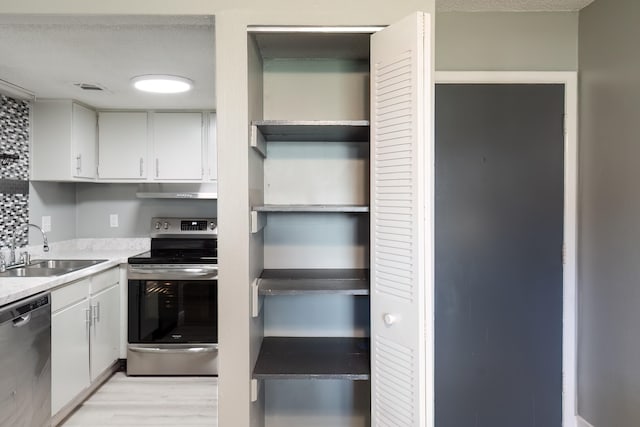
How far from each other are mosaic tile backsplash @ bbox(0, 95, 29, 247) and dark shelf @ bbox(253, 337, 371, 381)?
2272 mm

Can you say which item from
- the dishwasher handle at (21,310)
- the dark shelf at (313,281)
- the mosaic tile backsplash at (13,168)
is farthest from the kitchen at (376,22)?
the mosaic tile backsplash at (13,168)

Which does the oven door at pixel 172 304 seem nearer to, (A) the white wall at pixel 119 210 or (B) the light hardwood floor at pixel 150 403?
(B) the light hardwood floor at pixel 150 403

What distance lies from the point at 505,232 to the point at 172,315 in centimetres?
254

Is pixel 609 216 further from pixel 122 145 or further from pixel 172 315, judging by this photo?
pixel 122 145

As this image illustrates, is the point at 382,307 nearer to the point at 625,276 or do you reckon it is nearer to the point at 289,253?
the point at 289,253

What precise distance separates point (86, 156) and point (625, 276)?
382 cm

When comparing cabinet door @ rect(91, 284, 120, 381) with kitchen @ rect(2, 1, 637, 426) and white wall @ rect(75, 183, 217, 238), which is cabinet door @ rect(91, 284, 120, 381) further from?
kitchen @ rect(2, 1, 637, 426)

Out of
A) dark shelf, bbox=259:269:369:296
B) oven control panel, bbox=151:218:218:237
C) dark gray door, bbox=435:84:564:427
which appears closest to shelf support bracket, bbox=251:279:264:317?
dark shelf, bbox=259:269:369:296

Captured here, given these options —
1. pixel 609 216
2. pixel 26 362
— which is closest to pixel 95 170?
pixel 26 362

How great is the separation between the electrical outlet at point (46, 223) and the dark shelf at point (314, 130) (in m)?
2.47

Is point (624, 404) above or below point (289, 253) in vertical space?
below

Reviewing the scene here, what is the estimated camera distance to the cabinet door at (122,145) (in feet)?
11.3

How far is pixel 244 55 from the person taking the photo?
153 centimetres

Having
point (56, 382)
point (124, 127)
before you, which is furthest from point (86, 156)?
point (56, 382)
